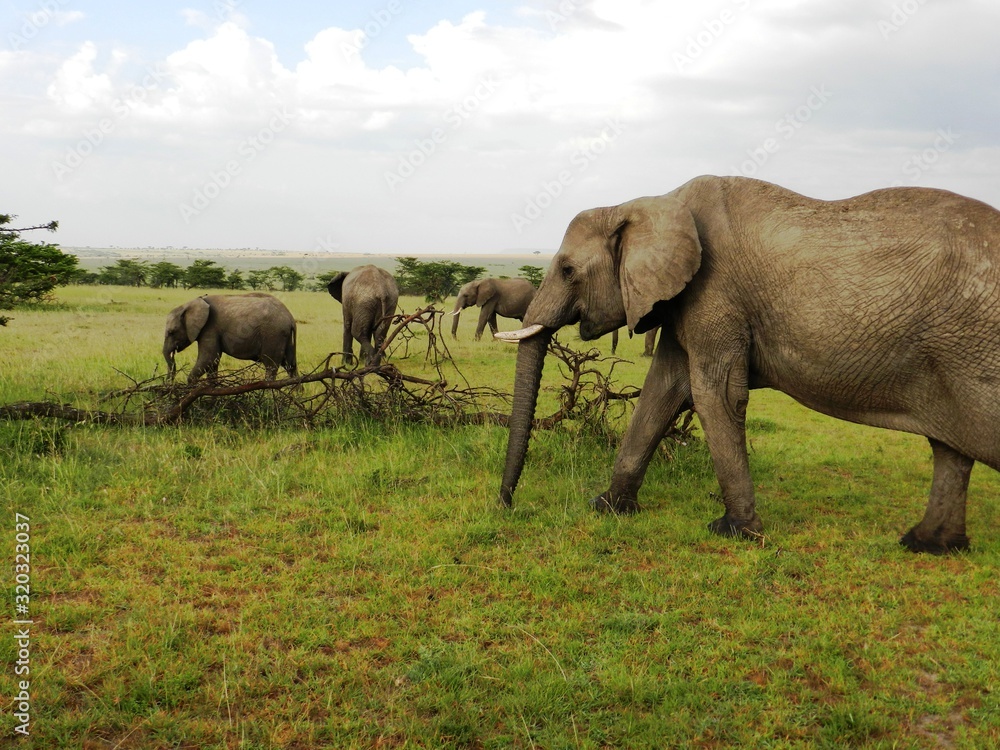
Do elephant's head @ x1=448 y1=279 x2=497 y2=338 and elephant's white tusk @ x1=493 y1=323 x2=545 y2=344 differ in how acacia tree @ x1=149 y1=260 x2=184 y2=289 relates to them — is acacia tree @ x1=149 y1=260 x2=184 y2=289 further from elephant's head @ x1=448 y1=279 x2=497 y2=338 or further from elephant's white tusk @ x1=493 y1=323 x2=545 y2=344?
elephant's white tusk @ x1=493 y1=323 x2=545 y2=344

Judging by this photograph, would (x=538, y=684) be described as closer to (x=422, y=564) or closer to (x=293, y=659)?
(x=293, y=659)

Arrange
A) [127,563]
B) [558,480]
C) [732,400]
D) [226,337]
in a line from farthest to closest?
[226,337] < [558,480] < [732,400] < [127,563]

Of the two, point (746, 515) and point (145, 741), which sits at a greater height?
point (746, 515)

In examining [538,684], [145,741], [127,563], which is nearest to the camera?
[145,741]

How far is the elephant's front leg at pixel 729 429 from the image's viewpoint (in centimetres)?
557

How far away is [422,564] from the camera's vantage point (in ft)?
17.0

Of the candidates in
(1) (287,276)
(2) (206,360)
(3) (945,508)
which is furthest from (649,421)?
(1) (287,276)

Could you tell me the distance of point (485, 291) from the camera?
67.1 feet

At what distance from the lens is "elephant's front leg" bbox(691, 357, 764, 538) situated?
557cm

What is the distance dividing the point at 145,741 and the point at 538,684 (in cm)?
178

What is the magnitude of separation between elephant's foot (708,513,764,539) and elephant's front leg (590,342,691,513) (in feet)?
2.45

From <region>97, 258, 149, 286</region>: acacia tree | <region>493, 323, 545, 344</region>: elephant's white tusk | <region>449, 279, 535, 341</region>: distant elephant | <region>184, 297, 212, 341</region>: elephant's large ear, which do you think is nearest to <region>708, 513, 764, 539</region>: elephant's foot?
<region>493, 323, 545, 344</region>: elephant's white tusk

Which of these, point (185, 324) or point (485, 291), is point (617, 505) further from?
point (485, 291)

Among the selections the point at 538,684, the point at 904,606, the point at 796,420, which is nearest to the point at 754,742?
the point at 538,684
